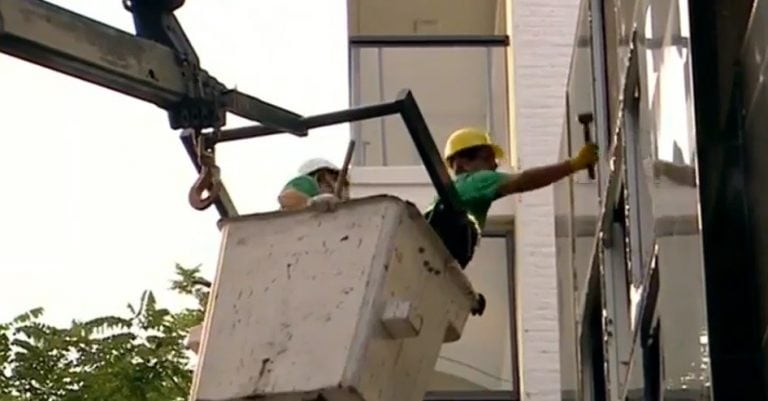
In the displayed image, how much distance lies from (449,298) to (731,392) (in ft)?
3.57

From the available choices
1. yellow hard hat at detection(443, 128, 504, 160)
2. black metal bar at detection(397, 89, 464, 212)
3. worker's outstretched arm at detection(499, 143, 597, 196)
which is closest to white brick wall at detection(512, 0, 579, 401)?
yellow hard hat at detection(443, 128, 504, 160)

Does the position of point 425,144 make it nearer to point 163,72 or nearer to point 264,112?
point 264,112

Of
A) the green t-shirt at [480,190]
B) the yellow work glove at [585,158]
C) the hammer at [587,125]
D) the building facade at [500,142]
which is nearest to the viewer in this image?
the green t-shirt at [480,190]

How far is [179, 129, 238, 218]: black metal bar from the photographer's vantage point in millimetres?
6730

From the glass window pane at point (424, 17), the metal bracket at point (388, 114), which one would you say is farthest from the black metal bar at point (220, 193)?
the glass window pane at point (424, 17)

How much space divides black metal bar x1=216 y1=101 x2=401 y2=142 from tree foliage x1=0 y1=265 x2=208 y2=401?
9.50 m

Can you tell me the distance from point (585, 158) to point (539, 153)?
7.01 metres

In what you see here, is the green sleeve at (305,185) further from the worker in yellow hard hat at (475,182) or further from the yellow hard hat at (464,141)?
the yellow hard hat at (464,141)

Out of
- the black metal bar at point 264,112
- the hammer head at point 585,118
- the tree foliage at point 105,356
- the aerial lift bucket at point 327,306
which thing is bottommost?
the tree foliage at point 105,356

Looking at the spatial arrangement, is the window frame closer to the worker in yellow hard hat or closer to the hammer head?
the hammer head

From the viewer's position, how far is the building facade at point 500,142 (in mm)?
15969

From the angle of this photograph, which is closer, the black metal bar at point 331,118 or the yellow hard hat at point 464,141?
the black metal bar at point 331,118

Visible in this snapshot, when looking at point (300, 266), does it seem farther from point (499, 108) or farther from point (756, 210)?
point (499, 108)

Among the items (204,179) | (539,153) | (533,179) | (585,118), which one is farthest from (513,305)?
(204,179)
